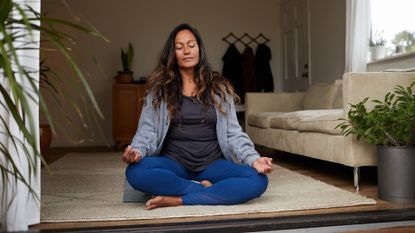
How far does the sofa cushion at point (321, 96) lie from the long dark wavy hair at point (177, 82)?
2200 millimetres

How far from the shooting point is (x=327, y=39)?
204 inches

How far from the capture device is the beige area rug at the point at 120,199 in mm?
1863

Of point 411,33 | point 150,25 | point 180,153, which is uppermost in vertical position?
point 150,25

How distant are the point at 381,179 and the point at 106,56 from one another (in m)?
4.79

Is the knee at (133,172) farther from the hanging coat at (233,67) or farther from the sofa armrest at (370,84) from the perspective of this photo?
the hanging coat at (233,67)

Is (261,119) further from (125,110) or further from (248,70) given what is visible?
(248,70)

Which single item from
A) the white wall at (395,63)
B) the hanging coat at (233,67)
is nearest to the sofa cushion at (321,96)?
the white wall at (395,63)

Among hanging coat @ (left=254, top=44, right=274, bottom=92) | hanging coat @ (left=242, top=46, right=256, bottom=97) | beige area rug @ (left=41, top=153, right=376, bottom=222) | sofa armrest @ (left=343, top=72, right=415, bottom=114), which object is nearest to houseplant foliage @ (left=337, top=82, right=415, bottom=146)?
sofa armrest @ (left=343, top=72, right=415, bottom=114)

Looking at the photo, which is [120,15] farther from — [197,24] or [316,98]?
[316,98]

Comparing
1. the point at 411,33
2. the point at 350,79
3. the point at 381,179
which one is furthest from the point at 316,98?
the point at 381,179

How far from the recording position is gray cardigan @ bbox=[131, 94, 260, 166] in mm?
2039

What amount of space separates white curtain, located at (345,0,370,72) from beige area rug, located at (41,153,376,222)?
1394mm

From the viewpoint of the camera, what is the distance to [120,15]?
6324 mm

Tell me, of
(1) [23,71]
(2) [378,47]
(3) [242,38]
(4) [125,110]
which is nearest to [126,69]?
(4) [125,110]
